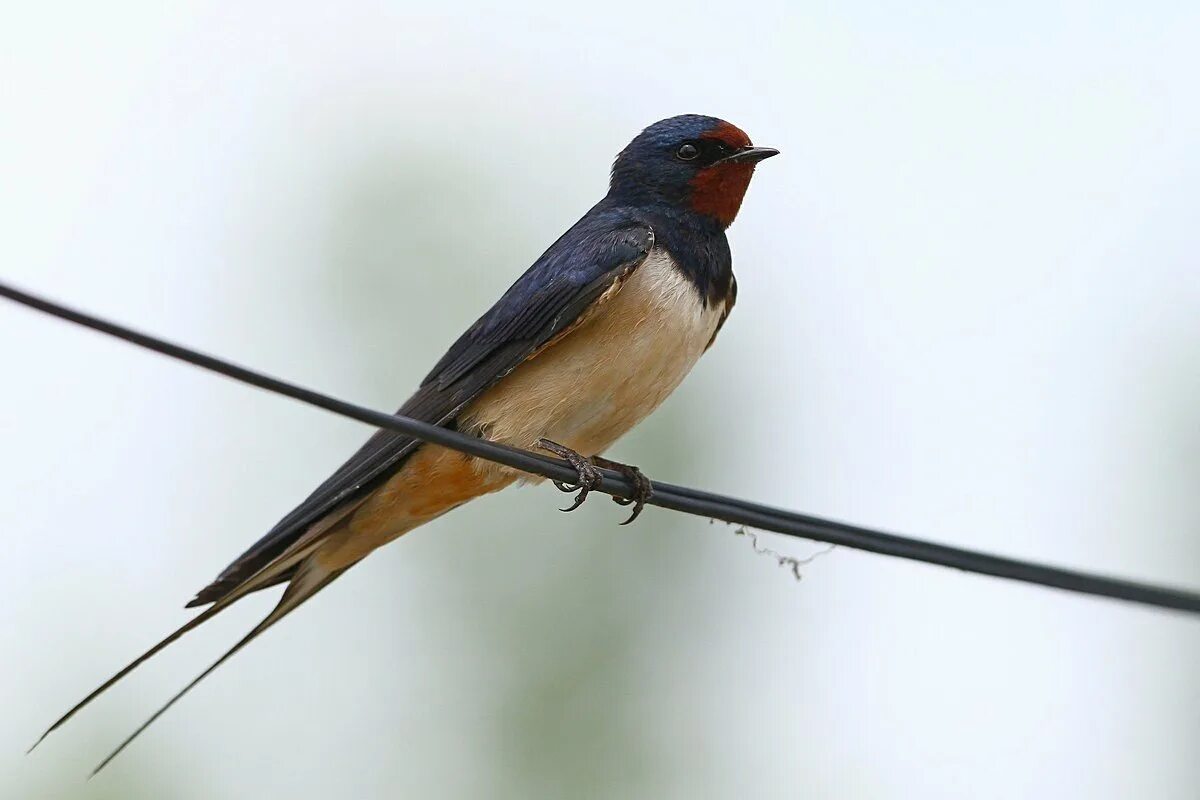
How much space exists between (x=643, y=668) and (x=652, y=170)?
4.47 meters

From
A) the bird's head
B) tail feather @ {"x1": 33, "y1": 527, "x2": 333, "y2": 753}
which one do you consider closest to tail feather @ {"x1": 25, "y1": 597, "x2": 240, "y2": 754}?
tail feather @ {"x1": 33, "y1": 527, "x2": 333, "y2": 753}

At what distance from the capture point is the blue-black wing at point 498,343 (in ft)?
13.7

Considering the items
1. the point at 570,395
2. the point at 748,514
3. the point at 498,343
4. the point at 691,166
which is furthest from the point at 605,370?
the point at 748,514

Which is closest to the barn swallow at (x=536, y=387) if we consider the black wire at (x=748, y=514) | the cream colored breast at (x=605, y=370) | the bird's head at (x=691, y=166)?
the cream colored breast at (x=605, y=370)

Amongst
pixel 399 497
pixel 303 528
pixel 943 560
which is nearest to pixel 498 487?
pixel 399 497

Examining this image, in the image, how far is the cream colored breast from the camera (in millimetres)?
4234

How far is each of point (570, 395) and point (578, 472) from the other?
0.43 metres

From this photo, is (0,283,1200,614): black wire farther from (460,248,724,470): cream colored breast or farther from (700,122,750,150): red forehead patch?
(700,122,750,150): red forehead patch

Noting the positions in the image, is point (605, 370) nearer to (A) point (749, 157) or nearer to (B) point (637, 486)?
(B) point (637, 486)

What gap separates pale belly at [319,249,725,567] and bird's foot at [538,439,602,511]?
0.22 feet

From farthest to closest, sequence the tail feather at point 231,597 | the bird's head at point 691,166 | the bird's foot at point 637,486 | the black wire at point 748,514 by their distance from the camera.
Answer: the bird's head at point 691,166 → the bird's foot at point 637,486 → the tail feather at point 231,597 → the black wire at point 748,514

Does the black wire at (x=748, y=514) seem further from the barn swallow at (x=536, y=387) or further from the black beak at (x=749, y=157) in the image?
the black beak at (x=749, y=157)

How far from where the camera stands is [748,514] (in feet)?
9.12

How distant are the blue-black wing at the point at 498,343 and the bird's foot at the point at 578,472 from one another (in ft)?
0.83
